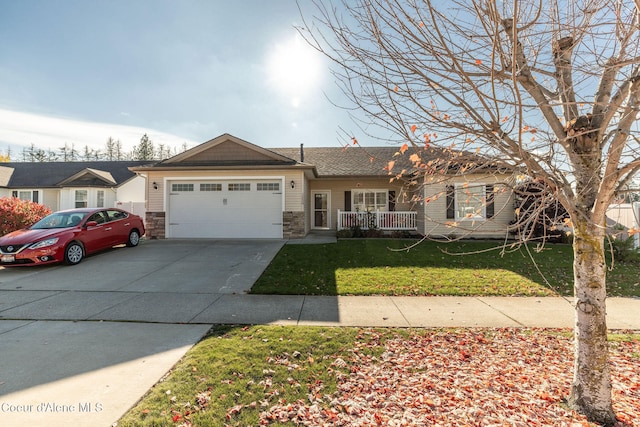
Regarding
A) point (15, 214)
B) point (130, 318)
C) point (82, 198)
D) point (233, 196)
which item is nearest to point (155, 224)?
point (233, 196)

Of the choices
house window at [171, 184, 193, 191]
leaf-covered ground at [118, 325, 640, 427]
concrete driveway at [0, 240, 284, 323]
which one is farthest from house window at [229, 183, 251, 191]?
leaf-covered ground at [118, 325, 640, 427]

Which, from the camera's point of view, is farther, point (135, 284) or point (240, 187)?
point (240, 187)

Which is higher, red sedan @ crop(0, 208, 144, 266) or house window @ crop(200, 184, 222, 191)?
house window @ crop(200, 184, 222, 191)

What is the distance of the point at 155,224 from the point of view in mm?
12812

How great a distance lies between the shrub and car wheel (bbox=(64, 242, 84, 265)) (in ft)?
12.4

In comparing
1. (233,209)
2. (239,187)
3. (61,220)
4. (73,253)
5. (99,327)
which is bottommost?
(99,327)

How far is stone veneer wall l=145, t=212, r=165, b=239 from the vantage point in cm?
1280

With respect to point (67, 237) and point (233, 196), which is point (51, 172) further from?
point (67, 237)

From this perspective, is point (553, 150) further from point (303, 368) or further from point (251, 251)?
point (251, 251)

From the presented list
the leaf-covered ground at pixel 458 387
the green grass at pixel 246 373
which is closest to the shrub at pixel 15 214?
the green grass at pixel 246 373

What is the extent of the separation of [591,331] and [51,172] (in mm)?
31780

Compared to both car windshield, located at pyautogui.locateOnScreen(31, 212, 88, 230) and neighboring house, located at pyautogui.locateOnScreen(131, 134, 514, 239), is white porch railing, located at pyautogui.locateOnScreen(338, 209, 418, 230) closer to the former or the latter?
neighboring house, located at pyautogui.locateOnScreen(131, 134, 514, 239)

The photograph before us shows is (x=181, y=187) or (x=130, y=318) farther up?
(x=181, y=187)

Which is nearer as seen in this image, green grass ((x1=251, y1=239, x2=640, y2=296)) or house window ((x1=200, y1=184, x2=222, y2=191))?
green grass ((x1=251, y1=239, x2=640, y2=296))
